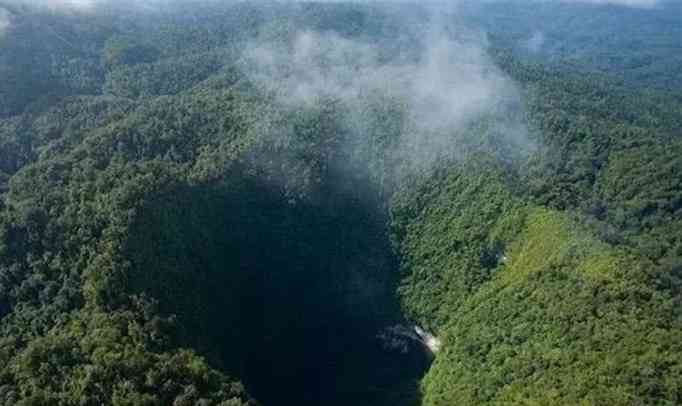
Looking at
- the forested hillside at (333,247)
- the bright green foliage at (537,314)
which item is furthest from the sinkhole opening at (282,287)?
the bright green foliage at (537,314)

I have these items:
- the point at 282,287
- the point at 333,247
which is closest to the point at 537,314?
the point at 333,247

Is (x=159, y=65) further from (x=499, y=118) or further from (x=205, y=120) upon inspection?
(x=499, y=118)

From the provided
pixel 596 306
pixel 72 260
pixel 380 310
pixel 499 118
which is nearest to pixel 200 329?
pixel 72 260

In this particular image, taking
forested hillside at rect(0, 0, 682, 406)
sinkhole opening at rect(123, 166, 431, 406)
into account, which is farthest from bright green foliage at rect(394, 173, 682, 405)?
sinkhole opening at rect(123, 166, 431, 406)

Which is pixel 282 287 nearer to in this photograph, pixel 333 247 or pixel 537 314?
pixel 333 247

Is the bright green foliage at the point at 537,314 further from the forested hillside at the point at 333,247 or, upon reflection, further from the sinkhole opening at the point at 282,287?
the sinkhole opening at the point at 282,287

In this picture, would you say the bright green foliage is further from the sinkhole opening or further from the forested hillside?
the sinkhole opening
